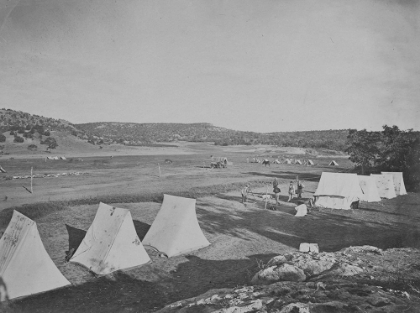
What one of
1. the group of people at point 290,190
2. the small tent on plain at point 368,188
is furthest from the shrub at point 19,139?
the small tent on plain at point 368,188

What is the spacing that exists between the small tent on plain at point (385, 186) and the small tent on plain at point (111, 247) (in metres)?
20.2

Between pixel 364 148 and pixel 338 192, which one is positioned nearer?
pixel 338 192

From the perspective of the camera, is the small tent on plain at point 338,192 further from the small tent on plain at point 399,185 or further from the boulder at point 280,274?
the boulder at point 280,274

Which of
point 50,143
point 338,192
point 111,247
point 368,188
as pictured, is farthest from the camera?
point 50,143

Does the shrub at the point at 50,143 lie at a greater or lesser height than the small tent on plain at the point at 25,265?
greater

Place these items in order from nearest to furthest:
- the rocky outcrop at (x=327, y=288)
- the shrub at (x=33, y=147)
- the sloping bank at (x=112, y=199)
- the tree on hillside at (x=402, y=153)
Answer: the rocky outcrop at (x=327, y=288)
the sloping bank at (x=112, y=199)
the tree on hillside at (x=402, y=153)
the shrub at (x=33, y=147)

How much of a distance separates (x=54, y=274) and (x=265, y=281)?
6.20 meters

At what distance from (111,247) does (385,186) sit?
859 inches

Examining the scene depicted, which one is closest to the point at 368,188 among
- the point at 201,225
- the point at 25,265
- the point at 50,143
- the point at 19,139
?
the point at 201,225

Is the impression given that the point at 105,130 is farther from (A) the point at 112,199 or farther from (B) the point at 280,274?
(B) the point at 280,274

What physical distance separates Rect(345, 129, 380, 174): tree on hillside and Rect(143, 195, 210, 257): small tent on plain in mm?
29195

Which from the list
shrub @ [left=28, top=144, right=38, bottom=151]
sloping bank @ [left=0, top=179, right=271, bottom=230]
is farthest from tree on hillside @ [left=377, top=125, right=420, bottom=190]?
shrub @ [left=28, top=144, right=38, bottom=151]

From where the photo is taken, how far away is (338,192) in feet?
62.2

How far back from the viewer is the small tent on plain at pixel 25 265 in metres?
8.23
